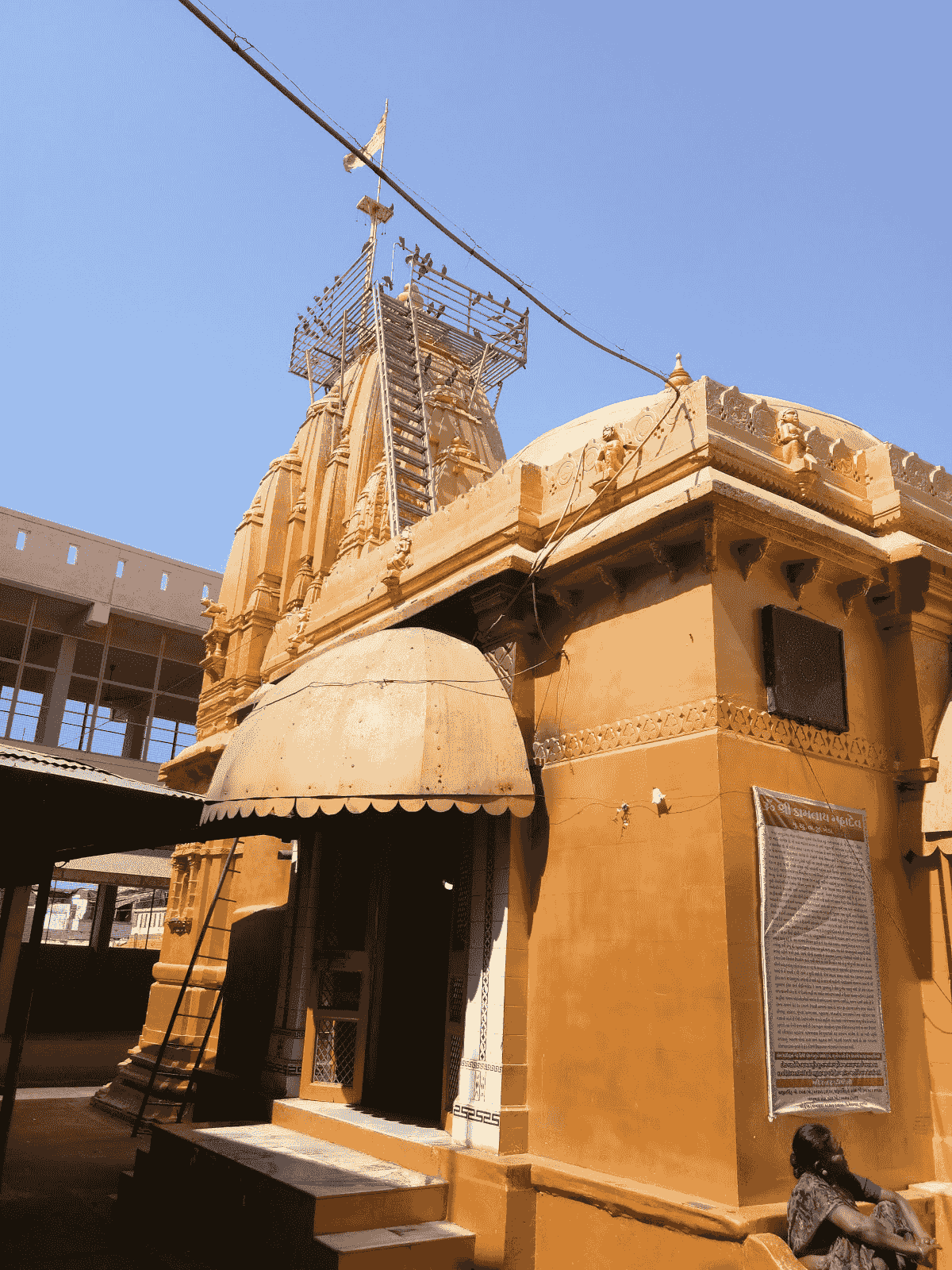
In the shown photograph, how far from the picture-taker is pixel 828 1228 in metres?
5.09

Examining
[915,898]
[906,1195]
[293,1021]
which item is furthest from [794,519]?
[293,1021]

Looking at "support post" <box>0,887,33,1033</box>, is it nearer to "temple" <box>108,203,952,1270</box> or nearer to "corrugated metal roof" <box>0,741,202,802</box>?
"corrugated metal roof" <box>0,741,202,802</box>

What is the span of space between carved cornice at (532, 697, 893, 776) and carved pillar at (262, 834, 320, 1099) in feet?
12.5

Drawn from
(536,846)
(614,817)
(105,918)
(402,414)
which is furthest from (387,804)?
(105,918)

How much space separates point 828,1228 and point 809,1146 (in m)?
0.39

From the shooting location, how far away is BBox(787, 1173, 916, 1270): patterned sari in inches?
196

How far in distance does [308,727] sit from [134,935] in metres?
32.0

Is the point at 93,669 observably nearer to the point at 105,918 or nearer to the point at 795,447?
the point at 105,918

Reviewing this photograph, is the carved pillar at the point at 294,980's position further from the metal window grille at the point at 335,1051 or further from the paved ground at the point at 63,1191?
the paved ground at the point at 63,1191

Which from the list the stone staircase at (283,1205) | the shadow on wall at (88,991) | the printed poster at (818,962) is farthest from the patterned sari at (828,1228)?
the shadow on wall at (88,991)

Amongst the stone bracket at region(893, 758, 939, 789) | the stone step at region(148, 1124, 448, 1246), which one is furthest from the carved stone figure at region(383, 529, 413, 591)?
the stone step at region(148, 1124, 448, 1246)

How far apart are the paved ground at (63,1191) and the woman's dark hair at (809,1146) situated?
17.4ft

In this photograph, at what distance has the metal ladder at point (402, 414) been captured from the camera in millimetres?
16406

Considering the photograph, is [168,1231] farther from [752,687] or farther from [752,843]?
[752,687]
